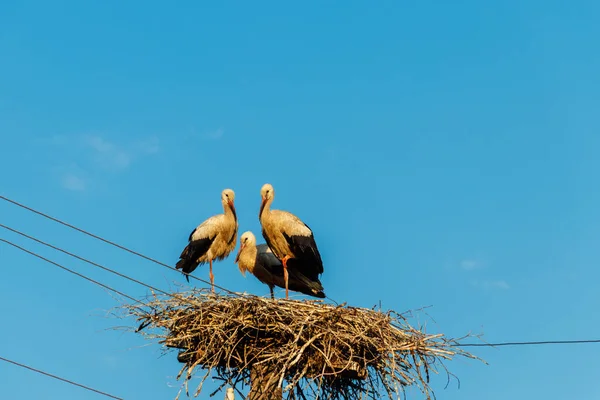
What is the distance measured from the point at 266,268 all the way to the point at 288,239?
0.48 metres

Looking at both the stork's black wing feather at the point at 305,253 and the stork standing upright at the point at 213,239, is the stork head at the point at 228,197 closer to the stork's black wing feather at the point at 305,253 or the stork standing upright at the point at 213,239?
the stork standing upright at the point at 213,239

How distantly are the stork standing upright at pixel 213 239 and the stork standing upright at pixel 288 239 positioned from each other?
450 millimetres

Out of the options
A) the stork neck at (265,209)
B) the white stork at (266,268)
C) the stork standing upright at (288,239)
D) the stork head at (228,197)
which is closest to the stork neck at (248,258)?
the white stork at (266,268)

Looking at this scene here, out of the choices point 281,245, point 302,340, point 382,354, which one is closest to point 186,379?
point 302,340

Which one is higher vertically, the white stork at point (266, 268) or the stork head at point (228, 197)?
the stork head at point (228, 197)

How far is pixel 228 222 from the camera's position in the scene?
427 inches

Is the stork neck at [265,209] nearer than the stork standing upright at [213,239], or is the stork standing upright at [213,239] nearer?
the stork neck at [265,209]

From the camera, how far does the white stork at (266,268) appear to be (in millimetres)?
10602

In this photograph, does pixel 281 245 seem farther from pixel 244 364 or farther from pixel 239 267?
pixel 244 364

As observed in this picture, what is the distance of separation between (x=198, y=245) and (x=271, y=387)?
3.24 meters

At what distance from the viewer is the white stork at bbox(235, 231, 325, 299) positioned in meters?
10.6

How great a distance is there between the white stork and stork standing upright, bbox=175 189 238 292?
25 centimetres

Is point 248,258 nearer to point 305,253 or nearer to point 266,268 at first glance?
point 266,268

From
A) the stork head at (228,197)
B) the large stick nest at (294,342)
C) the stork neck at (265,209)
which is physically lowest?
the large stick nest at (294,342)
